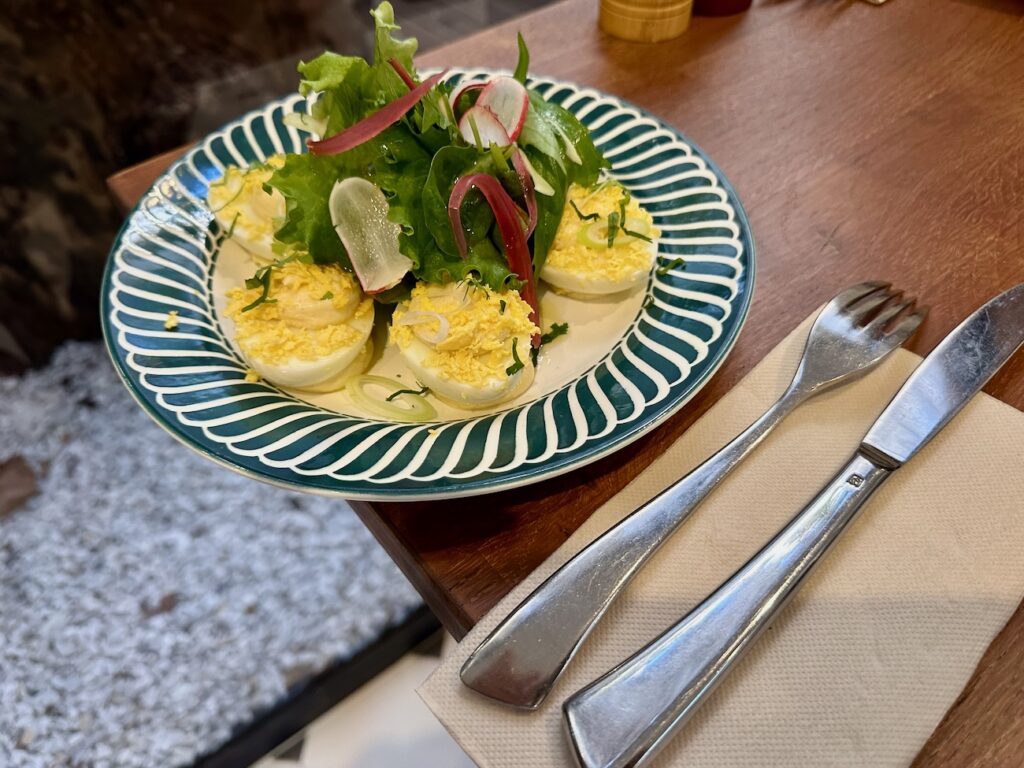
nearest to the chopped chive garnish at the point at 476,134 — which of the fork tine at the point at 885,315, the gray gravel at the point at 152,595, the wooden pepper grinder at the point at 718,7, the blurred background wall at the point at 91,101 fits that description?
the fork tine at the point at 885,315

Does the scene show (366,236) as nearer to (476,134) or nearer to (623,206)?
(476,134)

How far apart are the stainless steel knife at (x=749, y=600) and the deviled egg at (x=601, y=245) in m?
0.32

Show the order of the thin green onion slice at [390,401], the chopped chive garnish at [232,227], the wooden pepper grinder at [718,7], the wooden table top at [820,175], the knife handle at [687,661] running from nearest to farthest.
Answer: the knife handle at [687,661] → the wooden table top at [820,175] → the thin green onion slice at [390,401] → the chopped chive garnish at [232,227] → the wooden pepper grinder at [718,7]

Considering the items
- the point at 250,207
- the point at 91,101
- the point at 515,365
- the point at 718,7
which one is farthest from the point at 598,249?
the point at 91,101

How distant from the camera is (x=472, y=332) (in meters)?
0.78

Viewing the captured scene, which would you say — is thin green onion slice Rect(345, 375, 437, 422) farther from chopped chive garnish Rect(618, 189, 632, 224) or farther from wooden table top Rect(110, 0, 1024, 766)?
chopped chive garnish Rect(618, 189, 632, 224)

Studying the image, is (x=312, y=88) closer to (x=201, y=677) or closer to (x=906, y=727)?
(x=906, y=727)

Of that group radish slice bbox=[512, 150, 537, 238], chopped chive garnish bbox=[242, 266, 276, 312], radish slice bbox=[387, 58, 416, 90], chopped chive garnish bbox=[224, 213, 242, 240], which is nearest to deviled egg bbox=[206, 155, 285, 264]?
chopped chive garnish bbox=[224, 213, 242, 240]

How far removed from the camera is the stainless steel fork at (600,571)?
590mm

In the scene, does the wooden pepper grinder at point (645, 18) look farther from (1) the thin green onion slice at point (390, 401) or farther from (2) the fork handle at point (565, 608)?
(2) the fork handle at point (565, 608)

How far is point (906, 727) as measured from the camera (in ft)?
1.87

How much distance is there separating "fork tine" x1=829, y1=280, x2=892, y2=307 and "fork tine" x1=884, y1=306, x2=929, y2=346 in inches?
2.0

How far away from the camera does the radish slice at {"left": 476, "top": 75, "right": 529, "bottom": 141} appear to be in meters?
0.88

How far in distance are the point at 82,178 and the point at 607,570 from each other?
1.82 meters
